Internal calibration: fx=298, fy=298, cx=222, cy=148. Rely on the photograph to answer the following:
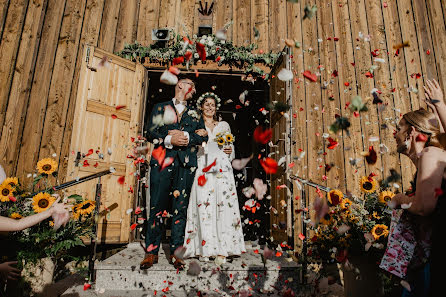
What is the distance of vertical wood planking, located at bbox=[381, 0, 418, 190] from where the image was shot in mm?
4898

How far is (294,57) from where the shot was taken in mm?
5223

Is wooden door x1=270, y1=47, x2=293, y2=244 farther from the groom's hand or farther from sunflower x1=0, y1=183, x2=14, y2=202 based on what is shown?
sunflower x1=0, y1=183, x2=14, y2=202

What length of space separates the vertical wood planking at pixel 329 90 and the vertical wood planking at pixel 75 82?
3.91 metres

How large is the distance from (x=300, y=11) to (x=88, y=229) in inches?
192

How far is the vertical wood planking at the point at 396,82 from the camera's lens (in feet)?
16.1

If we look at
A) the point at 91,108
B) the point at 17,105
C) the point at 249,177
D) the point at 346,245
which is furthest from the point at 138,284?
the point at 249,177

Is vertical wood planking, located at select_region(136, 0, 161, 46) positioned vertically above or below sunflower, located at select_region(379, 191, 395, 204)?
above

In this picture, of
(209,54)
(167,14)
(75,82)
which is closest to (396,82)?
(209,54)

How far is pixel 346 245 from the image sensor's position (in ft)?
9.34

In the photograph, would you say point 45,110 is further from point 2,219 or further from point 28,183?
point 2,219

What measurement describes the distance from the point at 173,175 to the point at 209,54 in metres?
2.32

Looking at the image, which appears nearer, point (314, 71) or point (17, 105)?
point (17, 105)

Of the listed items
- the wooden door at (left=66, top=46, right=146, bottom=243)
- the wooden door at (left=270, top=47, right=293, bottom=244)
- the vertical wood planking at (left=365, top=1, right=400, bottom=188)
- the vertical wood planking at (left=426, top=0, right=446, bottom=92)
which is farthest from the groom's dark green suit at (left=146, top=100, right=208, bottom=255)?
the vertical wood planking at (left=426, top=0, right=446, bottom=92)

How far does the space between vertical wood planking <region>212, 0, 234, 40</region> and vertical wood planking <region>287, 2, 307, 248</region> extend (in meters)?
1.05
